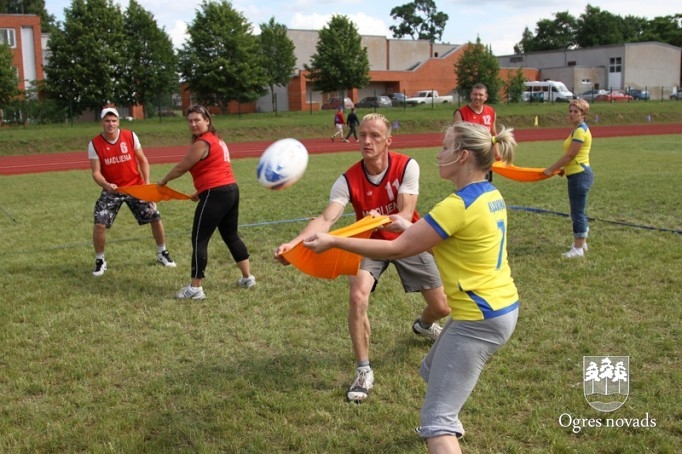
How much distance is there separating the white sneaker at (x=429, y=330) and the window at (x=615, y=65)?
80992mm

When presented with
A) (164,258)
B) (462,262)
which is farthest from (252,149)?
(462,262)

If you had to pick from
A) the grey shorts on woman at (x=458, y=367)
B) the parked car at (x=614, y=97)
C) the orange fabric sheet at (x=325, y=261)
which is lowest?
the grey shorts on woman at (x=458, y=367)

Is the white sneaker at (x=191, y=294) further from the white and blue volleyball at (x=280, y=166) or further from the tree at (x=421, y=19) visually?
the tree at (x=421, y=19)

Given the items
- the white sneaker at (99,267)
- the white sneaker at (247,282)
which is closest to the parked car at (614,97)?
the white sneaker at (247,282)

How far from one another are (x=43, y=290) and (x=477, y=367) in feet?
19.8

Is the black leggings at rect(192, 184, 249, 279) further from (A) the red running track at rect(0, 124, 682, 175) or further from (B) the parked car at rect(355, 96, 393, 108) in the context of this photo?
(B) the parked car at rect(355, 96, 393, 108)

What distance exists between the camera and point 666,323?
19.2ft

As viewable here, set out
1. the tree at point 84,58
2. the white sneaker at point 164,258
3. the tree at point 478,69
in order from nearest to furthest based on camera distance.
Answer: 1. the white sneaker at point 164,258
2. the tree at point 84,58
3. the tree at point 478,69

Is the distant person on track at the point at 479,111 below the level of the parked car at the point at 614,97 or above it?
below

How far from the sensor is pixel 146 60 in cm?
4469

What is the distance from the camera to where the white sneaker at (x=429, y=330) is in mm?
5648

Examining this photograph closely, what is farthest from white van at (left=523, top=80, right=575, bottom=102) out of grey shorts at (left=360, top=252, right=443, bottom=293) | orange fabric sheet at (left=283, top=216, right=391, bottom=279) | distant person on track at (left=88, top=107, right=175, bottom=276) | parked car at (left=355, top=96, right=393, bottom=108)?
orange fabric sheet at (left=283, top=216, right=391, bottom=279)

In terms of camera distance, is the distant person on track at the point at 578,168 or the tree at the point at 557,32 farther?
the tree at the point at 557,32

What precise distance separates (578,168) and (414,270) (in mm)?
4334
